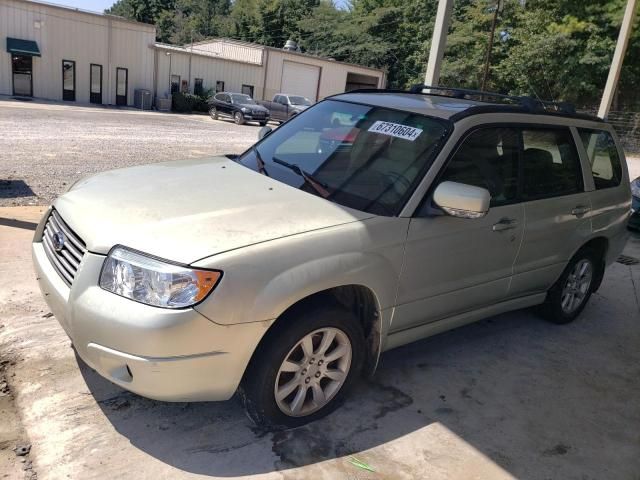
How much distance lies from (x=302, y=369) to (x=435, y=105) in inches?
82.3

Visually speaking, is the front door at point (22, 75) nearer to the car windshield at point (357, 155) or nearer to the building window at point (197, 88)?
the building window at point (197, 88)

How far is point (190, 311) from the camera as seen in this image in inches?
96.8

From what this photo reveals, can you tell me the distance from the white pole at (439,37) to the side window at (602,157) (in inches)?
89.4

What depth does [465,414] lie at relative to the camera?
343 centimetres

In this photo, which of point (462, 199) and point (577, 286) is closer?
point (462, 199)

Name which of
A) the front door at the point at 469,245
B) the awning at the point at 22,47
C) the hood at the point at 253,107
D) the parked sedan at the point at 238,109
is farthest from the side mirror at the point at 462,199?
the awning at the point at 22,47

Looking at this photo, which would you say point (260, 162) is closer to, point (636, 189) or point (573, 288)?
point (573, 288)

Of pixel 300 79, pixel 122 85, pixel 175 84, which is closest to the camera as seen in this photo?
pixel 122 85

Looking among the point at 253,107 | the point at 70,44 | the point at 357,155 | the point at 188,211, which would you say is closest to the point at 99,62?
the point at 70,44

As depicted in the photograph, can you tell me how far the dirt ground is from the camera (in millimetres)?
2729

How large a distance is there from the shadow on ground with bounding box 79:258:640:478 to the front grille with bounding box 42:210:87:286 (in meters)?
0.76

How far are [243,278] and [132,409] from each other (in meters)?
1.16

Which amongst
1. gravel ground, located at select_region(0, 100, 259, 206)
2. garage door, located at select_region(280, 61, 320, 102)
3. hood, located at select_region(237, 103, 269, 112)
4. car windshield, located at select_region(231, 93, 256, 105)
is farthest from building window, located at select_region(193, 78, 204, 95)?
gravel ground, located at select_region(0, 100, 259, 206)

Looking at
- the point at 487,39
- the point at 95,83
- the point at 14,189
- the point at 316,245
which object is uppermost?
the point at 487,39
